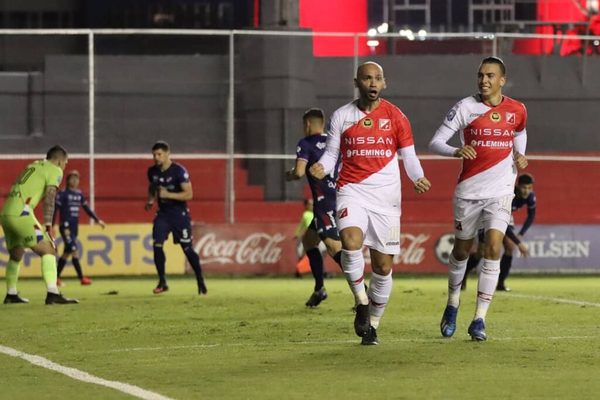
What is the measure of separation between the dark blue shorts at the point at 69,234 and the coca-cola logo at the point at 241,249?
3353mm

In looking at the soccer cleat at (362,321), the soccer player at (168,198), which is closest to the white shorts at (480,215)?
the soccer cleat at (362,321)

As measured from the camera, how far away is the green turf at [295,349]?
8914mm

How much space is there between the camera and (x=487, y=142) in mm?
11914

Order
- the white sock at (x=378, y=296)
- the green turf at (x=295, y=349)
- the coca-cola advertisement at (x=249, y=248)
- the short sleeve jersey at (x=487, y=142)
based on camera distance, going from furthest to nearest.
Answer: the coca-cola advertisement at (x=249, y=248) < the short sleeve jersey at (x=487, y=142) < the white sock at (x=378, y=296) < the green turf at (x=295, y=349)

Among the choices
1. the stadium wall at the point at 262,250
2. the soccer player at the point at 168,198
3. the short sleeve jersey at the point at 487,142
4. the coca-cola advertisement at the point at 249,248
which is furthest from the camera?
the coca-cola advertisement at the point at 249,248

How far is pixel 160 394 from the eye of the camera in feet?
28.2

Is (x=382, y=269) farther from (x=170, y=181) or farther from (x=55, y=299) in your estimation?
(x=170, y=181)

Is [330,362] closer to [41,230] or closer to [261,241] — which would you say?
[41,230]

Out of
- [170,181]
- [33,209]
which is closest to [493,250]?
[33,209]

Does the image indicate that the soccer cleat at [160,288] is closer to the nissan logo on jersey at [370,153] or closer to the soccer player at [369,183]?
the soccer player at [369,183]

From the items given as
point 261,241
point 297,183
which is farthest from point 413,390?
point 297,183

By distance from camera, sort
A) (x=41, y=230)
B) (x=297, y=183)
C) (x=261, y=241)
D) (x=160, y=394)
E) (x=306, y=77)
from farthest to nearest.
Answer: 1. (x=306, y=77)
2. (x=297, y=183)
3. (x=261, y=241)
4. (x=41, y=230)
5. (x=160, y=394)

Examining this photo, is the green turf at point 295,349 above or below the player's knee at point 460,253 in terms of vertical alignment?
below

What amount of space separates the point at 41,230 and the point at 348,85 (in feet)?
40.1
